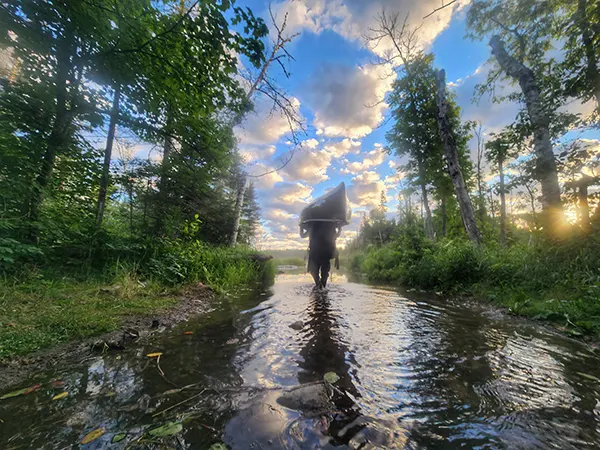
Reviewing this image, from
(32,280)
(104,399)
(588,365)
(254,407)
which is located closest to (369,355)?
(254,407)

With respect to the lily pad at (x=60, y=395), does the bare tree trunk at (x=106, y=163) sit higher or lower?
higher

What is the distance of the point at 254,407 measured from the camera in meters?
1.43

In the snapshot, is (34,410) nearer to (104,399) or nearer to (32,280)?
(104,399)

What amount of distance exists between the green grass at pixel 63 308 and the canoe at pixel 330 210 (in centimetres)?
389

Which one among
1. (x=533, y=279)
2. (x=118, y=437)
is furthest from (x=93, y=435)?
(x=533, y=279)

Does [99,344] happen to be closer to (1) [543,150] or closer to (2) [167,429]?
(2) [167,429]

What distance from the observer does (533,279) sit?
478cm

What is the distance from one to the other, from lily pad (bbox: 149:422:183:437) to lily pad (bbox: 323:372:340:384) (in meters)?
1.01

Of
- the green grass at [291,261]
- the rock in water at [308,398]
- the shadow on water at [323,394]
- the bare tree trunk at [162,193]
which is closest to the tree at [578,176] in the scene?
the shadow on water at [323,394]

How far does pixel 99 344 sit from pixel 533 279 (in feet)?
23.5

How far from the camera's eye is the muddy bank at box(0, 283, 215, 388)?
6.18 feet

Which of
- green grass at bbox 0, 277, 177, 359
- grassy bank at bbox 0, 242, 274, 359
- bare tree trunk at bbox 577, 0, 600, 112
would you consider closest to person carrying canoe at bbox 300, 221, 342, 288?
grassy bank at bbox 0, 242, 274, 359

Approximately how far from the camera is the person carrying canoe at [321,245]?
6.45 meters

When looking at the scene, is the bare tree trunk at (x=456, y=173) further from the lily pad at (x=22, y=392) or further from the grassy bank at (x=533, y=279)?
the lily pad at (x=22, y=392)
